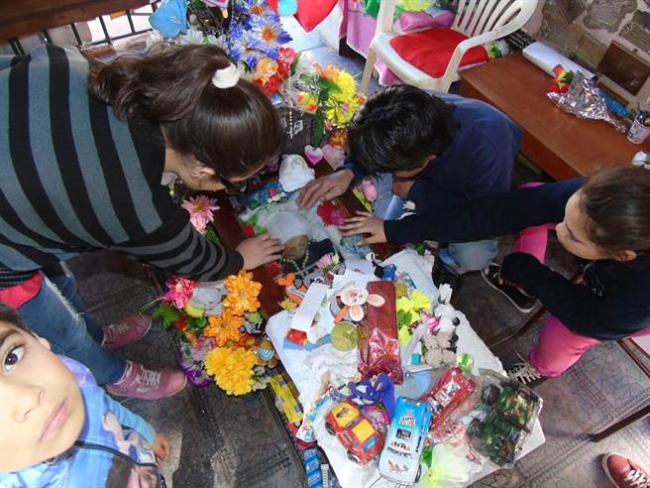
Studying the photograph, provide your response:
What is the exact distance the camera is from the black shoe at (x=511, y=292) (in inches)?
82.6

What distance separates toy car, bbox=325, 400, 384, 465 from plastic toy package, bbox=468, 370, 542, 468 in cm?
27

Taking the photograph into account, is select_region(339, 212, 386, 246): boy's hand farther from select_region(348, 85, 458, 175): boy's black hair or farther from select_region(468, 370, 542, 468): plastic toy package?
select_region(468, 370, 542, 468): plastic toy package

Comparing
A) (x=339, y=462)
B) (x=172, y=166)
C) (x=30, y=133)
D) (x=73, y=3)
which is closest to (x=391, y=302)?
(x=339, y=462)

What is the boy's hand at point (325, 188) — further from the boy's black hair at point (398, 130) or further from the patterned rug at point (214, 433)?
the patterned rug at point (214, 433)

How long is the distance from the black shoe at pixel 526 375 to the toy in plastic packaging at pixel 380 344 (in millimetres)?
912

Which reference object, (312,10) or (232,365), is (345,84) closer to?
(312,10)

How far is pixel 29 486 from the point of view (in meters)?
0.92

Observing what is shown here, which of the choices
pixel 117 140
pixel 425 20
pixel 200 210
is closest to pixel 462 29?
pixel 425 20

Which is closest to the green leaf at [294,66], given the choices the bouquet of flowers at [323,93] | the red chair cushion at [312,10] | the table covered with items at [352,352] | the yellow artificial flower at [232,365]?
the bouquet of flowers at [323,93]

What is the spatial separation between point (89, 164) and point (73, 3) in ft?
5.48

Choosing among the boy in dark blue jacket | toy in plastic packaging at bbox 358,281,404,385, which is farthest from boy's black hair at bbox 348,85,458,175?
toy in plastic packaging at bbox 358,281,404,385

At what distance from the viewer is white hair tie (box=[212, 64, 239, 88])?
Result: 90 centimetres

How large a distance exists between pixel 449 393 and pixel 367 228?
0.63 m

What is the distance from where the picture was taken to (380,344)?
4.06 feet
